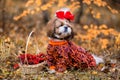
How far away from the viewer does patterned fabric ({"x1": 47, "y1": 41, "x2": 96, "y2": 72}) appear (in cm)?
571

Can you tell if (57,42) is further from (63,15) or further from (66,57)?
(63,15)

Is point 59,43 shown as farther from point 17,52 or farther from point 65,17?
point 17,52

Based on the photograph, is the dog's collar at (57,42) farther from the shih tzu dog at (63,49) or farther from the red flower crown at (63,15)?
the red flower crown at (63,15)

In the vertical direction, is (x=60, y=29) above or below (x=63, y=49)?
above

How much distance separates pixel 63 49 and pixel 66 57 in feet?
0.39

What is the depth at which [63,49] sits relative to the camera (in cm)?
570

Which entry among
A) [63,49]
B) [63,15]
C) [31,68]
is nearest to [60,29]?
[63,15]

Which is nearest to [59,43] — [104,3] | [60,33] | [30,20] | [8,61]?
[60,33]

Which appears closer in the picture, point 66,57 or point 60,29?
point 60,29

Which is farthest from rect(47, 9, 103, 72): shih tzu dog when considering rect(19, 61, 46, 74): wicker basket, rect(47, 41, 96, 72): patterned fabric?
rect(19, 61, 46, 74): wicker basket

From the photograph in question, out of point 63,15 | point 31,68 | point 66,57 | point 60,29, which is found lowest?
point 31,68

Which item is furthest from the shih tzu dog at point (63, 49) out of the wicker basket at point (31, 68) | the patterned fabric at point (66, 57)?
the wicker basket at point (31, 68)

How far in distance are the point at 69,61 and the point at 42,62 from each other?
0.42 m

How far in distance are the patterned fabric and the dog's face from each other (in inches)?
7.5
